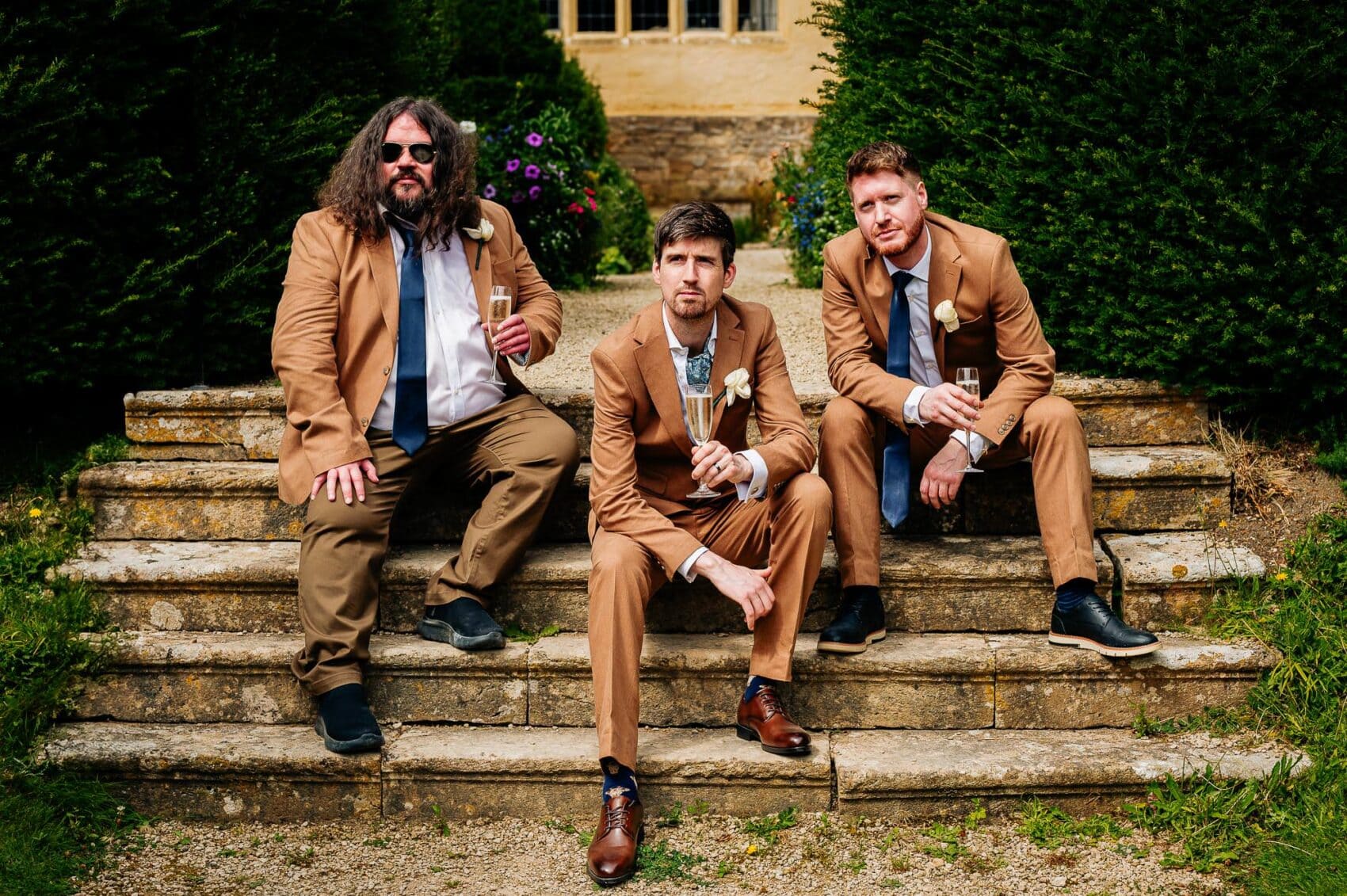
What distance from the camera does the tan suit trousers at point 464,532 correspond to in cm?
387

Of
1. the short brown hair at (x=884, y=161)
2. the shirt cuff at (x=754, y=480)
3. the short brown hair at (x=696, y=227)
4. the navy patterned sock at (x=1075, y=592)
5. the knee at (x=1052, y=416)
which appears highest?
the short brown hair at (x=884, y=161)

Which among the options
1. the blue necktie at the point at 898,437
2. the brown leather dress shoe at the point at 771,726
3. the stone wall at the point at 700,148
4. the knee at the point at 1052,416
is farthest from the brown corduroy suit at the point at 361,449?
the stone wall at the point at 700,148

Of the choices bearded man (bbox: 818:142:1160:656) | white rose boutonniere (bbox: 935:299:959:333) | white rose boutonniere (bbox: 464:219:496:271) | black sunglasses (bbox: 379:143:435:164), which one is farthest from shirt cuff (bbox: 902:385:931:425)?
black sunglasses (bbox: 379:143:435:164)

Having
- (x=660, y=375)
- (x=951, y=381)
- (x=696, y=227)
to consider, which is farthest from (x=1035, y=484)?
(x=696, y=227)

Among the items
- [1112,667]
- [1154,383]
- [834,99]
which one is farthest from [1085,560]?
[834,99]

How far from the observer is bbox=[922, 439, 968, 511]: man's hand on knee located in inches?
158

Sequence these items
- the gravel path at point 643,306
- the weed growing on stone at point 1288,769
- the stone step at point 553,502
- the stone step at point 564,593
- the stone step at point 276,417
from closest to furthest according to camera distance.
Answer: the weed growing on stone at point 1288,769 → the stone step at point 564,593 → the stone step at point 553,502 → the stone step at point 276,417 → the gravel path at point 643,306

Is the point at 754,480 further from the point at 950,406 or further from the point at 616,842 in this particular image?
the point at 616,842

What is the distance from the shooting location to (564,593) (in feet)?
13.8

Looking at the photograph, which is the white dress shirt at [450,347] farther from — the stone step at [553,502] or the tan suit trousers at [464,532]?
the stone step at [553,502]

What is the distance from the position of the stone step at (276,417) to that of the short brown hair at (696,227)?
1092 mm

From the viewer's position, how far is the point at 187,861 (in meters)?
3.57

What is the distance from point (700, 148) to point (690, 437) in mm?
12875

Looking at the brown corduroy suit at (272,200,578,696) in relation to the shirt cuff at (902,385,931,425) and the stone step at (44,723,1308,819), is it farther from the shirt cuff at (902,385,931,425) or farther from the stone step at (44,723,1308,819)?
the shirt cuff at (902,385,931,425)
